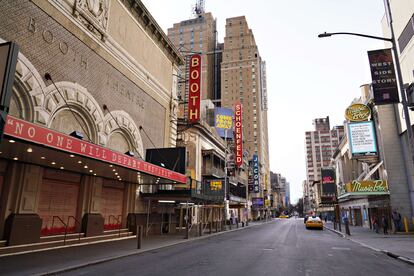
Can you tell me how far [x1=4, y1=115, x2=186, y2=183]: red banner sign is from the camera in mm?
9454

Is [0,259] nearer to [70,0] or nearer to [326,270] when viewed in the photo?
[326,270]

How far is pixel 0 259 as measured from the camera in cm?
1170

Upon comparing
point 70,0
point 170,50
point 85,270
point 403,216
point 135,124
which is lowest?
point 85,270

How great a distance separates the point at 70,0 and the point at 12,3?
4.19 meters

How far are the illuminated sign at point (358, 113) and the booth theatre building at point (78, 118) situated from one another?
69.5 feet

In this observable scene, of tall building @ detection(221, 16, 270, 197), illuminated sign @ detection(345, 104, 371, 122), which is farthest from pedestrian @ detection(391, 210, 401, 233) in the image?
tall building @ detection(221, 16, 270, 197)

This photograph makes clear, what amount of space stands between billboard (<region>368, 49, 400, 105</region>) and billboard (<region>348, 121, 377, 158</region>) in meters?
19.6

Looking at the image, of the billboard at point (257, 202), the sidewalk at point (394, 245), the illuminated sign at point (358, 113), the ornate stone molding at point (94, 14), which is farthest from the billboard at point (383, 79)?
the billboard at point (257, 202)

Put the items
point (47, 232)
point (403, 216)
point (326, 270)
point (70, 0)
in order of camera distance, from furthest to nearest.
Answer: point (403, 216)
point (70, 0)
point (47, 232)
point (326, 270)

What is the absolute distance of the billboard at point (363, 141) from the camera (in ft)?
108

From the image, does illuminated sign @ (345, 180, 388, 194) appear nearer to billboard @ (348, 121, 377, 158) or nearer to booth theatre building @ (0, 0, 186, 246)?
billboard @ (348, 121, 377, 158)

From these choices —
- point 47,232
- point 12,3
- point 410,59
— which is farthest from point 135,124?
point 410,59

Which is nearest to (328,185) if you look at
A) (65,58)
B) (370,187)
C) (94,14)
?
(370,187)

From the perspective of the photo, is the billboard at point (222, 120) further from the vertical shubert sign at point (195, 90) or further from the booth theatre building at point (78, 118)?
the booth theatre building at point (78, 118)
